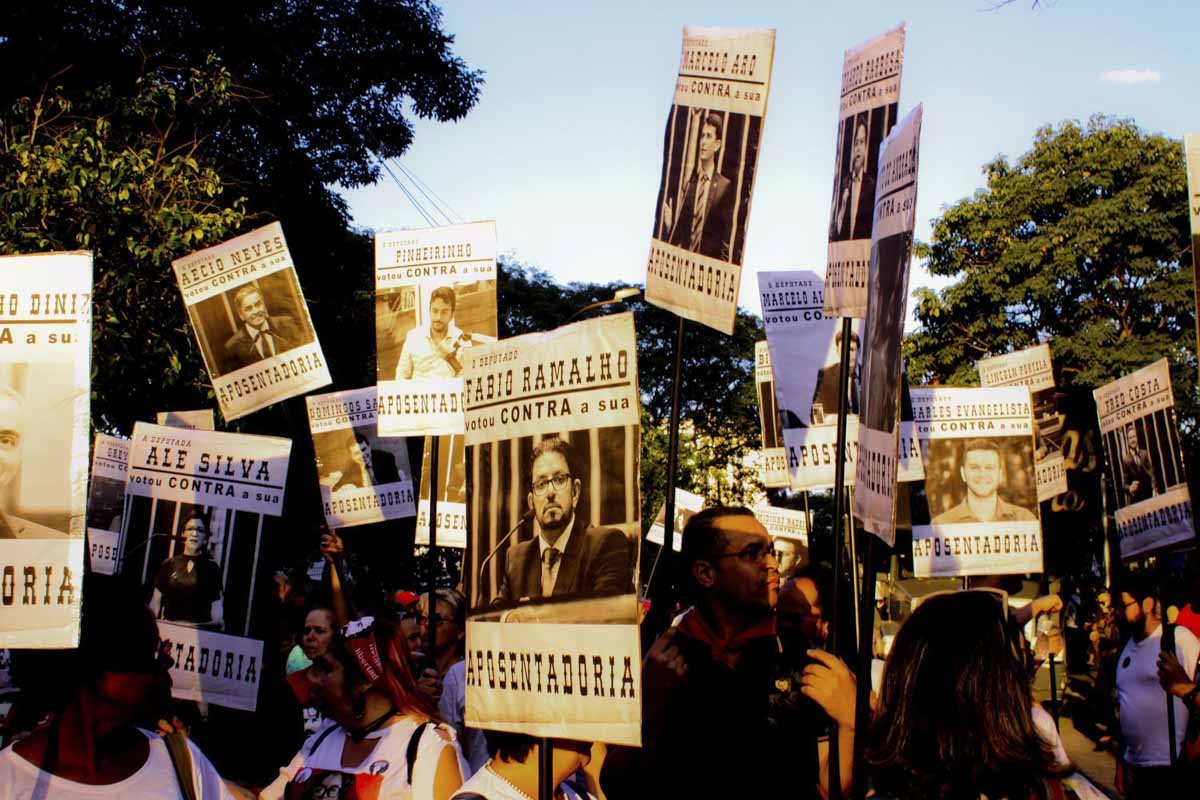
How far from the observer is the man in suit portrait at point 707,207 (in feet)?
19.0

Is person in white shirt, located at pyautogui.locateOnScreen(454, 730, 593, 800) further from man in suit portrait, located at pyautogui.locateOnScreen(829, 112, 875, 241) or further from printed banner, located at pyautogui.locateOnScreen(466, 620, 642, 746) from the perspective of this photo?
man in suit portrait, located at pyautogui.locateOnScreen(829, 112, 875, 241)

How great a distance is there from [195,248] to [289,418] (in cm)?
479

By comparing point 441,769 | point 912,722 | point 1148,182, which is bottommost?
point 441,769

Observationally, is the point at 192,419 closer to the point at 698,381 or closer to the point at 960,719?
the point at 960,719

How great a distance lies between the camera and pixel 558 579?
3.97 m

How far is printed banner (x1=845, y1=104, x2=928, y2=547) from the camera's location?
4438 mm

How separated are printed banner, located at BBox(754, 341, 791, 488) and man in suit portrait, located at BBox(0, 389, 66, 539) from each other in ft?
22.9

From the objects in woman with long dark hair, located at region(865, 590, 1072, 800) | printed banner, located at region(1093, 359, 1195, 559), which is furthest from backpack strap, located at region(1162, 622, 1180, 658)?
woman with long dark hair, located at region(865, 590, 1072, 800)

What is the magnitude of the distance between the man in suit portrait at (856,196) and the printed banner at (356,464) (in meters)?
5.16

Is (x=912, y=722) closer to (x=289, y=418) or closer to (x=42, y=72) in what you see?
(x=289, y=418)

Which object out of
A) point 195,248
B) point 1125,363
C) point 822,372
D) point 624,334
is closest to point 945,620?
point 624,334

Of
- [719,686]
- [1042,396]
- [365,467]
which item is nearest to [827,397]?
[365,467]

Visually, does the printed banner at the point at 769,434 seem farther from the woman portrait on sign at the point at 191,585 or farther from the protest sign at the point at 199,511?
the woman portrait on sign at the point at 191,585

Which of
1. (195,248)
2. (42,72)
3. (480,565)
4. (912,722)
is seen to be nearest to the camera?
(912,722)
